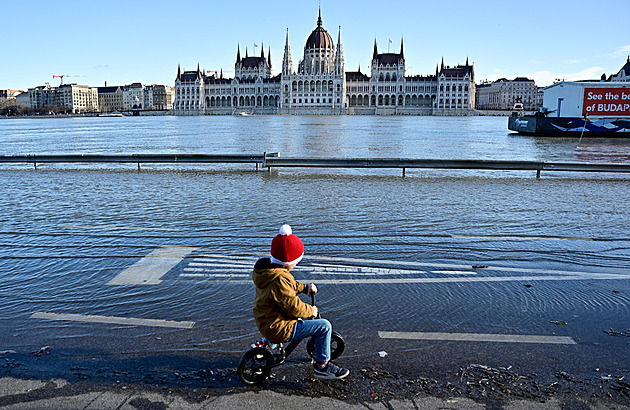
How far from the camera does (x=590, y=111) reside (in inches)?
2010

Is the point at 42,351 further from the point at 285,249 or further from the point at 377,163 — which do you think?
the point at 377,163

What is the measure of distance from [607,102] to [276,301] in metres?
55.4

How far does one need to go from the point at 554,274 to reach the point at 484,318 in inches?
82.7

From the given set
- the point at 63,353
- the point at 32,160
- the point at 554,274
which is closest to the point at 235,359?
the point at 63,353

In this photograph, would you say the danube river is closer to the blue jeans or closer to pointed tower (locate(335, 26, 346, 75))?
the blue jeans

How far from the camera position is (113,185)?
1573 cm

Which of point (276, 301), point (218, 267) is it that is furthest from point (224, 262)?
point (276, 301)

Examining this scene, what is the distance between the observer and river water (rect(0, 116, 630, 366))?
220 inches

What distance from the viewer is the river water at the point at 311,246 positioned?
5578 millimetres

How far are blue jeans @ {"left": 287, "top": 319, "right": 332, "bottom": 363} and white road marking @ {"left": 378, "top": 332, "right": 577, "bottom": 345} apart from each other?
0.98 meters

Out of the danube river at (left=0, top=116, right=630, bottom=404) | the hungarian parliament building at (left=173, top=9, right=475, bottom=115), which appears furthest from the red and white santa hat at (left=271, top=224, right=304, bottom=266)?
the hungarian parliament building at (left=173, top=9, right=475, bottom=115)

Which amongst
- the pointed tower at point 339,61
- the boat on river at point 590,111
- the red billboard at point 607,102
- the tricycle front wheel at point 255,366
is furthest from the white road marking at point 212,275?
the pointed tower at point 339,61

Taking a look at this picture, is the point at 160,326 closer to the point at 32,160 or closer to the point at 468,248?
the point at 468,248

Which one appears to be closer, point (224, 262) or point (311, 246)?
point (224, 262)
